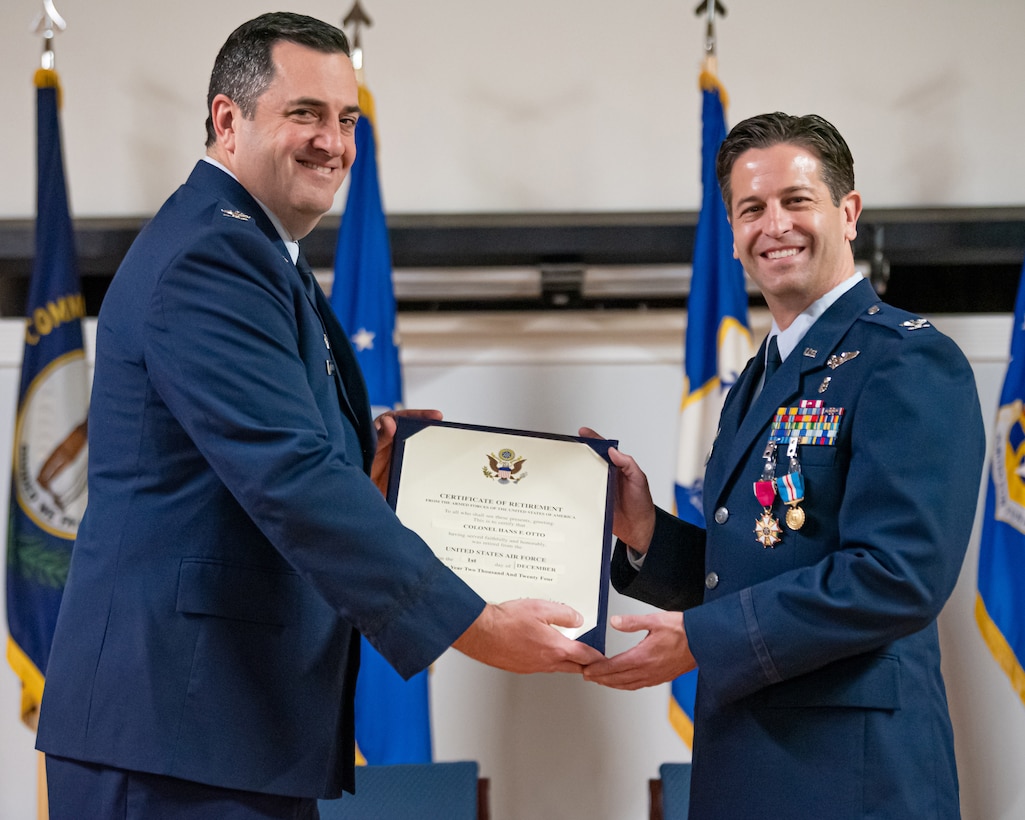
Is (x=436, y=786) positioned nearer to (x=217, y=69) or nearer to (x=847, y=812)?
(x=847, y=812)

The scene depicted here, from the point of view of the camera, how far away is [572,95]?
13.1 ft

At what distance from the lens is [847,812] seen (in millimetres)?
1541

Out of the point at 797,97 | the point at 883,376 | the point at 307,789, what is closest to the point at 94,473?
the point at 307,789

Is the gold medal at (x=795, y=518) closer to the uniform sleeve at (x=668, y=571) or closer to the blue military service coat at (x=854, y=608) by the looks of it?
the blue military service coat at (x=854, y=608)

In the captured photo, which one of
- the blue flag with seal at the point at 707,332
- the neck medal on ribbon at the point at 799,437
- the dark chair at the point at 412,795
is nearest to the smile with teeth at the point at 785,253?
the neck medal on ribbon at the point at 799,437

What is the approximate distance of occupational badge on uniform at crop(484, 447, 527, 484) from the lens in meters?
2.00

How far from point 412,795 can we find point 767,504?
1542 mm

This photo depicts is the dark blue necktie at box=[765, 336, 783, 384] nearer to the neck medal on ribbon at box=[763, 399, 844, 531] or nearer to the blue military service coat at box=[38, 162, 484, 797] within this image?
the neck medal on ribbon at box=[763, 399, 844, 531]

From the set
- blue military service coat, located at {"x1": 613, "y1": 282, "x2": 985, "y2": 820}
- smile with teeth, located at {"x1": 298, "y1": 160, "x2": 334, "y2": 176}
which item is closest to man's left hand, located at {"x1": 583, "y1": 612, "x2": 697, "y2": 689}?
blue military service coat, located at {"x1": 613, "y1": 282, "x2": 985, "y2": 820}

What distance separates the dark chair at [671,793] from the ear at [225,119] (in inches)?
78.4

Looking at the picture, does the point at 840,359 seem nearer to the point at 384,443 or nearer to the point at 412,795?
the point at 384,443

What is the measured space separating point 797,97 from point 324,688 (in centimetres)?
317

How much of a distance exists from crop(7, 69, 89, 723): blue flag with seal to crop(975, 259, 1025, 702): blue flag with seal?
2.82m

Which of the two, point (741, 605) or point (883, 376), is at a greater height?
point (883, 376)
